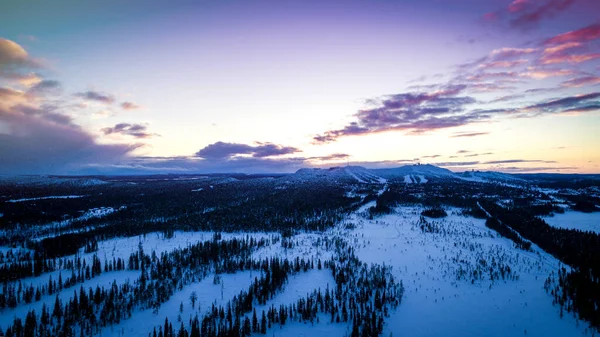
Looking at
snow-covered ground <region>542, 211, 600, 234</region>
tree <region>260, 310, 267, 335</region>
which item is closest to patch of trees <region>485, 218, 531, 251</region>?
snow-covered ground <region>542, 211, 600, 234</region>

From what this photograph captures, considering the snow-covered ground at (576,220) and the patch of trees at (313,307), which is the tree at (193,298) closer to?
the patch of trees at (313,307)

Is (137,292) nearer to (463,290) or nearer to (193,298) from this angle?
(193,298)

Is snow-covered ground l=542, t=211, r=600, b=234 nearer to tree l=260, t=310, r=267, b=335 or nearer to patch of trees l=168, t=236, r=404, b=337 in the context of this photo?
patch of trees l=168, t=236, r=404, b=337

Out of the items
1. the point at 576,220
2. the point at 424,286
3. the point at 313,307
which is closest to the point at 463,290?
the point at 424,286

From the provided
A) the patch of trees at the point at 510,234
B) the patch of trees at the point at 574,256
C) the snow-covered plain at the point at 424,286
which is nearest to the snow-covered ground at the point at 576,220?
the patch of trees at the point at 574,256

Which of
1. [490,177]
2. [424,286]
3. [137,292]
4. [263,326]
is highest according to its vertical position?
[137,292]

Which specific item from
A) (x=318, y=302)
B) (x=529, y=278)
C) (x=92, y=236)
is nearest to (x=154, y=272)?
(x=318, y=302)

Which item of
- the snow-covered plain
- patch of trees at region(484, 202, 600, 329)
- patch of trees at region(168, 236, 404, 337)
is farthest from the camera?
patch of trees at region(484, 202, 600, 329)

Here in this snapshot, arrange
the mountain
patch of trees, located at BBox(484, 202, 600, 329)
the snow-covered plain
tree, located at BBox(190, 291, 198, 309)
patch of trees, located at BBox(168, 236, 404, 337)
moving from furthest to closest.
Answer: the mountain
tree, located at BBox(190, 291, 198, 309)
patch of trees, located at BBox(484, 202, 600, 329)
the snow-covered plain
patch of trees, located at BBox(168, 236, 404, 337)
